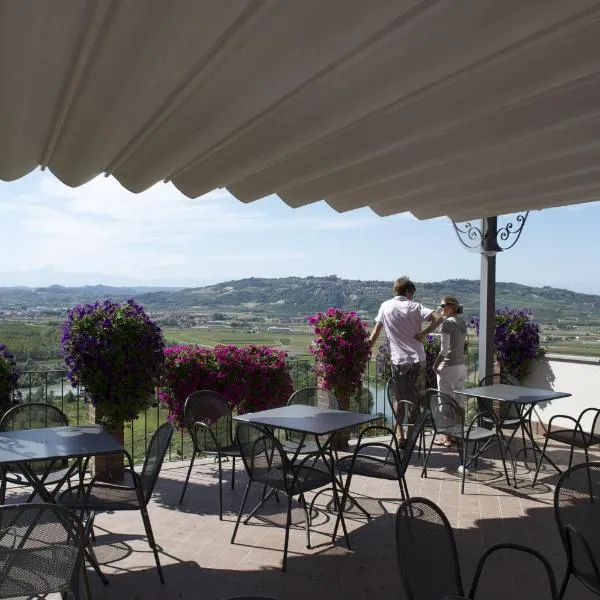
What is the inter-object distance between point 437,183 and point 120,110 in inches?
90.0

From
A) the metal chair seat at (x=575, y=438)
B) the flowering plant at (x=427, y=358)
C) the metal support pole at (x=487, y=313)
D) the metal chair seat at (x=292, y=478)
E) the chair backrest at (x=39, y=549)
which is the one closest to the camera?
the chair backrest at (x=39, y=549)

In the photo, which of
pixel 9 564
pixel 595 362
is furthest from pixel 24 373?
pixel 595 362

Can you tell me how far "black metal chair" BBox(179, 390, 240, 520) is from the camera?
473 cm

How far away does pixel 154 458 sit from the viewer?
11.6 ft

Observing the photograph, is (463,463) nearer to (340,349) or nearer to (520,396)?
(520,396)

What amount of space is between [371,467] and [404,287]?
2492mm

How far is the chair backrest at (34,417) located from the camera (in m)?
4.16

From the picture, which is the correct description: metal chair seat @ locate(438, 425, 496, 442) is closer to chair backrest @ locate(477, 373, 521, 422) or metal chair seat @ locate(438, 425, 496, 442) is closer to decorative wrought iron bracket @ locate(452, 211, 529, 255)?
chair backrest @ locate(477, 373, 521, 422)

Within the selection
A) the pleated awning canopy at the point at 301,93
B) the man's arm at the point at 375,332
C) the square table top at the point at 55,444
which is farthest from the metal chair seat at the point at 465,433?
the square table top at the point at 55,444

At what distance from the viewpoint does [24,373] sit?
5.71 m

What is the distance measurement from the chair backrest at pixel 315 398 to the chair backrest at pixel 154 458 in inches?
69.1

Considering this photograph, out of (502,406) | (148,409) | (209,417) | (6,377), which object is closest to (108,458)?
(148,409)

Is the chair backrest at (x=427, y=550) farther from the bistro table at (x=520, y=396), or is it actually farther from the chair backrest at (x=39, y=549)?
the bistro table at (x=520, y=396)

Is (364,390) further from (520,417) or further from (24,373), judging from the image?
(24,373)
